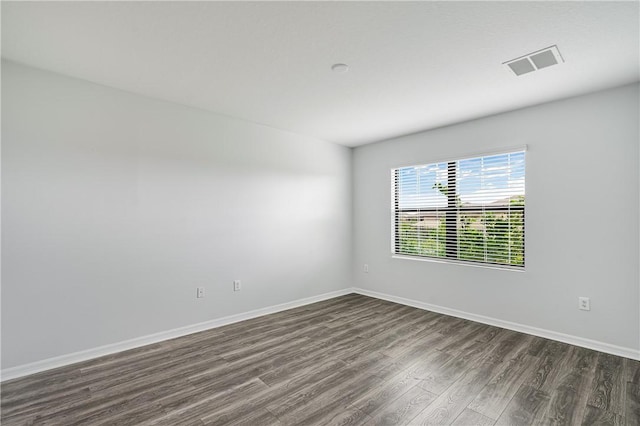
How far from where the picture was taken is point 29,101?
2525 mm

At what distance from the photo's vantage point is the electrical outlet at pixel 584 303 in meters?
2.99

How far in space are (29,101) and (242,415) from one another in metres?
3.00

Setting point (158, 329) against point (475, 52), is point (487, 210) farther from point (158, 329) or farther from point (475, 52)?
point (158, 329)

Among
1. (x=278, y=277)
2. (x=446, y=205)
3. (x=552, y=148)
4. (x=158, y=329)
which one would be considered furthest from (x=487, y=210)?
(x=158, y=329)

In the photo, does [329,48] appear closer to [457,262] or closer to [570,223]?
[570,223]

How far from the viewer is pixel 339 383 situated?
2348mm

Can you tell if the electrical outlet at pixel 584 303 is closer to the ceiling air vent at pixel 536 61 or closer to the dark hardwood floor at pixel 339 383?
the dark hardwood floor at pixel 339 383

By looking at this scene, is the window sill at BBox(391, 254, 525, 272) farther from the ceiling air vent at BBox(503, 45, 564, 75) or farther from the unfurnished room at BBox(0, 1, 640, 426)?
the ceiling air vent at BBox(503, 45, 564, 75)

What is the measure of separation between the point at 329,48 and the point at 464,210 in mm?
2779

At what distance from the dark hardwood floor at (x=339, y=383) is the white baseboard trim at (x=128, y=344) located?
87 mm

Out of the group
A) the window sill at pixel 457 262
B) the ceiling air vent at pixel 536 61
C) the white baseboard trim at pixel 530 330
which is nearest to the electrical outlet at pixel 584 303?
the white baseboard trim at pixel 530 330

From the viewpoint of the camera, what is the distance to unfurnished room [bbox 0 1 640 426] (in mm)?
2006

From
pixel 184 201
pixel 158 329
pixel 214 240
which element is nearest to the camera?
pixel 158 329

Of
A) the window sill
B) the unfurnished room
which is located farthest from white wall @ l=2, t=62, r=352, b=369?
the window sill
